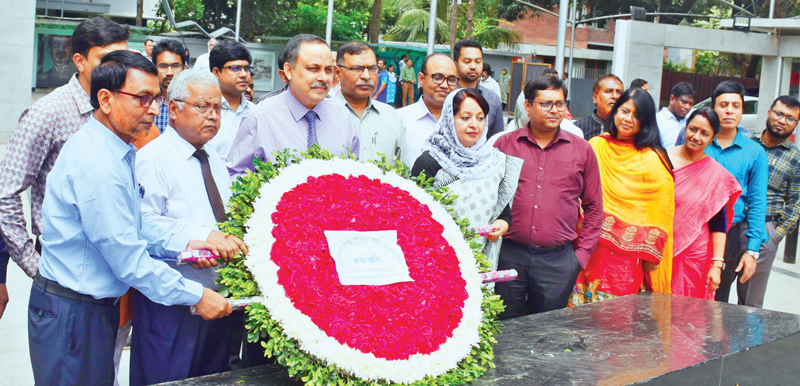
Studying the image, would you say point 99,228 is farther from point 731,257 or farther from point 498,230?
point 731,257

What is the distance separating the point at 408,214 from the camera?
2.96 m

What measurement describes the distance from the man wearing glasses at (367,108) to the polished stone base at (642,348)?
4.68ft

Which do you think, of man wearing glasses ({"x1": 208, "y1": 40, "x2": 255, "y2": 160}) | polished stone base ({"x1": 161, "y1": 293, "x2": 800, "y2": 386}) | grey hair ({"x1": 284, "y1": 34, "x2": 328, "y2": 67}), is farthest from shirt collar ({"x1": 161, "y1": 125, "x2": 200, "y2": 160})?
man wearing glasses ({"x1": 208, "y1": 40, "x2": 255, "y2": 160})

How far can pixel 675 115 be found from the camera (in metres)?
7.01

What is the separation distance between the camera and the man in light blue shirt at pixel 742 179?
5.00 metres

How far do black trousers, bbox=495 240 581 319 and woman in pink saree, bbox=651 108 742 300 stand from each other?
89cm

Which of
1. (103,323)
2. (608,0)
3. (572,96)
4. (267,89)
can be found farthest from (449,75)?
(608,0)

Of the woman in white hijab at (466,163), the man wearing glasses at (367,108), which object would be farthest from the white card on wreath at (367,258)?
the man wearing glasses at (367,108)

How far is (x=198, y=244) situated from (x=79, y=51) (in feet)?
4.52

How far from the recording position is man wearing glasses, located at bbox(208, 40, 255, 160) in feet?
15.6

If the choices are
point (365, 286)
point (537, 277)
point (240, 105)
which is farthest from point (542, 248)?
point (240, 105)

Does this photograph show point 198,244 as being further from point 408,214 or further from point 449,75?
point 449,75

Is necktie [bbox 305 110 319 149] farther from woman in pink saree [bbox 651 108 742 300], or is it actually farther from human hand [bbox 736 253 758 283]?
human hand [bbox 736 253 758 283]

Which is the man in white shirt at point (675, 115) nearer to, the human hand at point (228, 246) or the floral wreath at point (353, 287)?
the floral wreath at point (353, 287)
